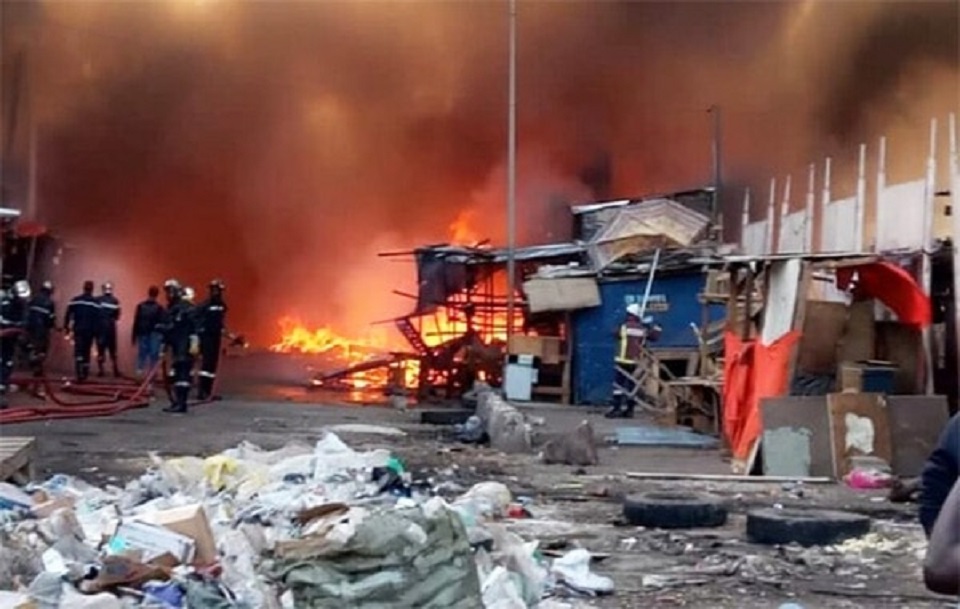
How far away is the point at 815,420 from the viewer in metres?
10.3

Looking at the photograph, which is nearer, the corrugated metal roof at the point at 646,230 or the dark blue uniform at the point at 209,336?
the dark blue uniform at the point at 209,336

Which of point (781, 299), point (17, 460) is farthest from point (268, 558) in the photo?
point (781, 299)

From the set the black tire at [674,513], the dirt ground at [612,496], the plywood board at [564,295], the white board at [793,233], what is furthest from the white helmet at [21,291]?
the black tire at [674,513]

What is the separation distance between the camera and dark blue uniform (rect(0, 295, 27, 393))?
14898 mm

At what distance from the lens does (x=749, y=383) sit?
37.2 ft

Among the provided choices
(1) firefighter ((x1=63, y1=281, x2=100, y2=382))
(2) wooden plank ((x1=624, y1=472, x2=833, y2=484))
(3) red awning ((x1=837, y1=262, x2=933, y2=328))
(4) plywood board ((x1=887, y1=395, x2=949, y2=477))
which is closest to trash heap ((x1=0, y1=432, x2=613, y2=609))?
(2) wooden plank ((x1=624, y1=472, x2=833, y2=484))

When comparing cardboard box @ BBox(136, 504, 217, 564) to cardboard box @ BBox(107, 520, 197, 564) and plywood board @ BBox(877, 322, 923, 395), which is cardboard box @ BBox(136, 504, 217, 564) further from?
plywood board @ BBox(877, 322, 923, 395)

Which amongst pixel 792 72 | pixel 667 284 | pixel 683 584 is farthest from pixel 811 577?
pixel 792 72

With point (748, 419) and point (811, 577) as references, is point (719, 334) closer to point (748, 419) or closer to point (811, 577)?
point (748, 419)

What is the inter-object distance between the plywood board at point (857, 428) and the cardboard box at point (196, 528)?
5.75m

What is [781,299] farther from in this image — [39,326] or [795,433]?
[39,326]

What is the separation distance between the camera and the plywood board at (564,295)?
19047 mm

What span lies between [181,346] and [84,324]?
393cm

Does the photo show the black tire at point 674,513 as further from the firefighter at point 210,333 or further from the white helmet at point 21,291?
the white helmet at point 21,291
